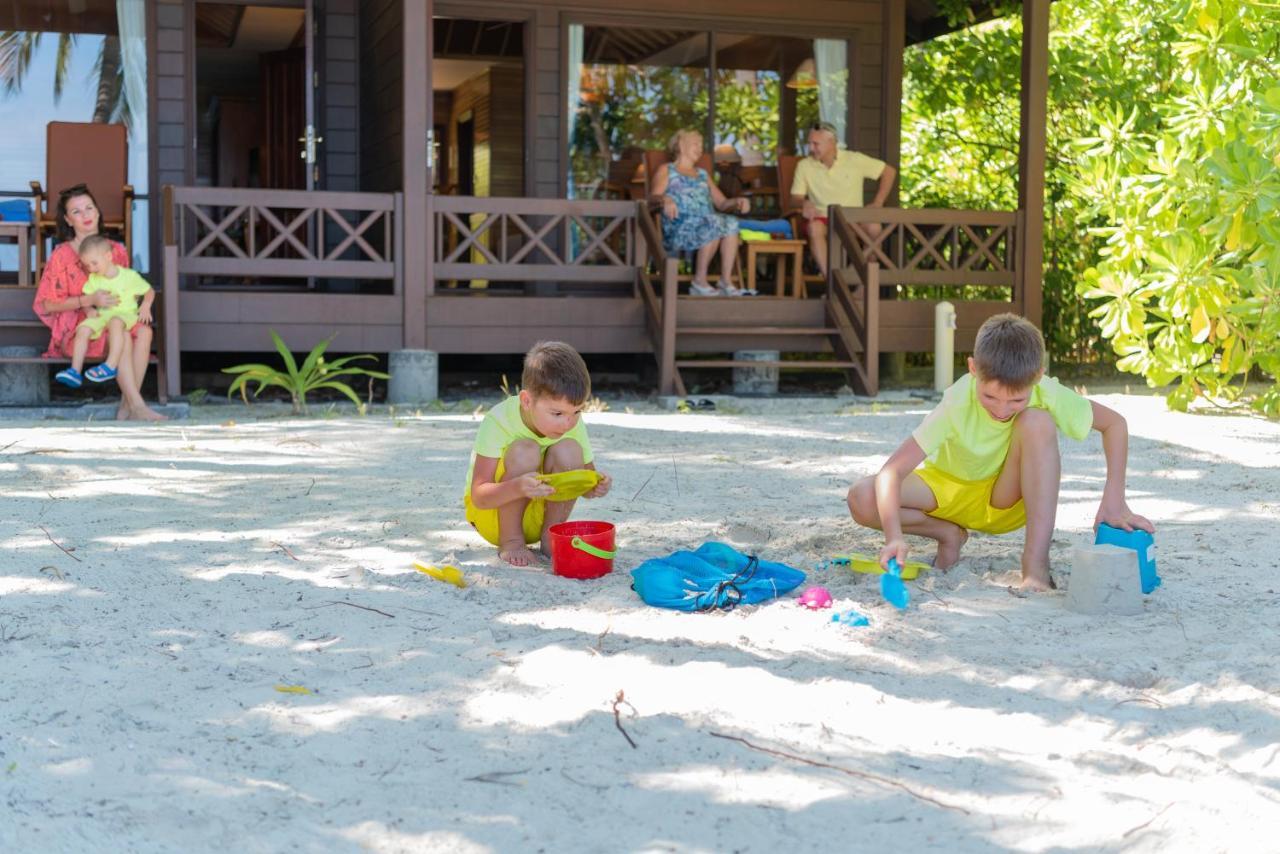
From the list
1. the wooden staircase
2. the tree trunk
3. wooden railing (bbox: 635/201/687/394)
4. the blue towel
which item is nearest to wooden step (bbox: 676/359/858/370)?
the wooden staircase

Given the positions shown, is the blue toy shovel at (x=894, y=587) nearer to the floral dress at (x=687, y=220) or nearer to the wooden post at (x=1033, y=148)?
the floral dress at (x=687, y=220)

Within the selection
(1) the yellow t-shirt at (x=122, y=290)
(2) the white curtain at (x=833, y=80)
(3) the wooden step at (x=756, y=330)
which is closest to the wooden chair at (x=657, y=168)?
(3) the wooden step at (x=756, y=330)

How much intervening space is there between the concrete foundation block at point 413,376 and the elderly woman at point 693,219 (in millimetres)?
1879

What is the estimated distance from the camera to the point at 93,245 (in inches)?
315

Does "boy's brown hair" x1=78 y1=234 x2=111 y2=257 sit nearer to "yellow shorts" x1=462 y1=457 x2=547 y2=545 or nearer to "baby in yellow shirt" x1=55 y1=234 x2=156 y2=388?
"baby in yellow shirt" x1=55 y1=234 x2=156 y2=388

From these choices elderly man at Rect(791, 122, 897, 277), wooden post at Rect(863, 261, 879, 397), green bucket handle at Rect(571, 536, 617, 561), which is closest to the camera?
green bucket handle at Rect(571, 536, 617, 561)

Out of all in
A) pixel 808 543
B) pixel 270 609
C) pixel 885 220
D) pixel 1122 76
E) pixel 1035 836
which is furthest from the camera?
pixel 1122 76

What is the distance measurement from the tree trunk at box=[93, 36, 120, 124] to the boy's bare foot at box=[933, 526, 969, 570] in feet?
27.6

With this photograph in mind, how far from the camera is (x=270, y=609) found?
3.70 m

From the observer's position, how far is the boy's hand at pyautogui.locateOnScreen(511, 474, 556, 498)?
3879 mm

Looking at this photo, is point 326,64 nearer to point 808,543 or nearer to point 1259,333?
point 1259,333

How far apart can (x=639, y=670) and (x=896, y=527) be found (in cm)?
91

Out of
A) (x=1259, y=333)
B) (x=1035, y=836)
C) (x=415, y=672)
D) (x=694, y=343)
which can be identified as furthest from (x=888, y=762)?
(x=694, y=343)

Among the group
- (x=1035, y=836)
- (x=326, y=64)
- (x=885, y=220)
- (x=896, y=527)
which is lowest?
(x=1035, y=836)
